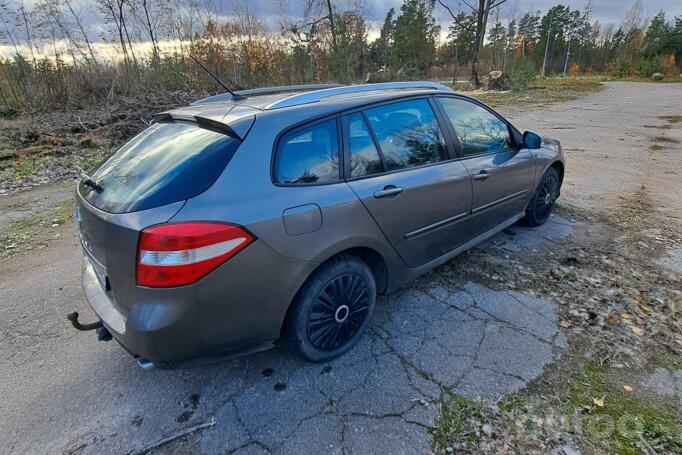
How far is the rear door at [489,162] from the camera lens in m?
2.94

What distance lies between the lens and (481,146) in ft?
10.2

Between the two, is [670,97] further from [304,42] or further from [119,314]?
[119,314]

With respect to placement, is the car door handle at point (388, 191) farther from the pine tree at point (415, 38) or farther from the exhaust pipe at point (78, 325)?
the pine tree at point (415, 38)

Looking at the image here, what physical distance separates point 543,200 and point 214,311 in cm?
380

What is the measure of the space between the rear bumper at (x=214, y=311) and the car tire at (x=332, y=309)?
0.13 m

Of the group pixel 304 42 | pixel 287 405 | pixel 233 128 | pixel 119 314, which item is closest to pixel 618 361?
pixel 287 405

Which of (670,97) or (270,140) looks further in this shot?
(670,97)

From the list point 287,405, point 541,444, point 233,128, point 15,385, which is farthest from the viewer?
point 15,385

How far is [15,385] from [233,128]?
2082mm

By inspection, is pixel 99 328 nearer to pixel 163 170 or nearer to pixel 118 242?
pixel 118 242

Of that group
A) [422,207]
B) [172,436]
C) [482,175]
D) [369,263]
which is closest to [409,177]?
[422,207]

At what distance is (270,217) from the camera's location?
1.74 meters

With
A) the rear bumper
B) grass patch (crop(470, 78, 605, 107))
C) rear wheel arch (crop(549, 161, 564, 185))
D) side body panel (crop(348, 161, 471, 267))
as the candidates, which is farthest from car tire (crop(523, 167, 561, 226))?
grass patch (crop(470, 78, 605, 107))


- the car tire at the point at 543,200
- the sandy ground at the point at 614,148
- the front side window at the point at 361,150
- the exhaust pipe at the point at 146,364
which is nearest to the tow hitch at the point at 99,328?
the exhaust pipe at the point at 146,364
